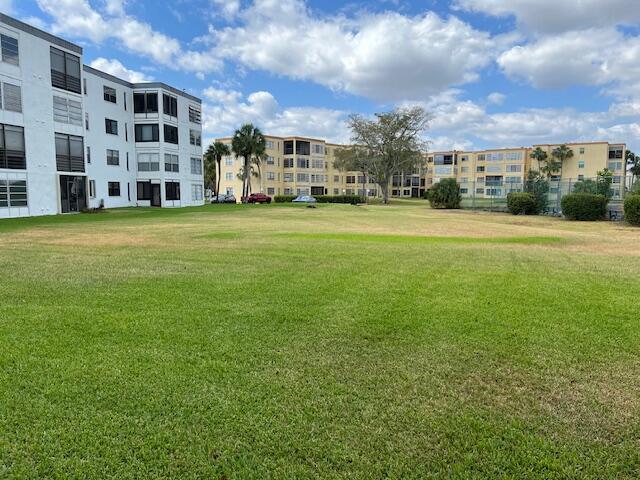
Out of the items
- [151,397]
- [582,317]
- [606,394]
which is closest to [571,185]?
[582,317]

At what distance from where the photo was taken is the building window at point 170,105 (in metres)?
44.8

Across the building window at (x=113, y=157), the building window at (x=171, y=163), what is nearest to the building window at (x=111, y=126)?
the building window at (x=113, y=157)

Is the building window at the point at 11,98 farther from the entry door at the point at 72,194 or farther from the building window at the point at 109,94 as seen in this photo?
the building window at the point at 109,94

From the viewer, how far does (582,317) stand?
259 inches

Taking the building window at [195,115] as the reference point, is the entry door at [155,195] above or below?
below

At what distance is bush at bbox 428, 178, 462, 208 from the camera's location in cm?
4631

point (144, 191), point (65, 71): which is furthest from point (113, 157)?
point (65, 71)

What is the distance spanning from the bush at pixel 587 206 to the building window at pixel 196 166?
36.7 metres

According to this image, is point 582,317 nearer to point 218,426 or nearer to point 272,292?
point 272,292

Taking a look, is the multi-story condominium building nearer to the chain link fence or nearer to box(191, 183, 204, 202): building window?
box(191, 183, 204, 202): building window

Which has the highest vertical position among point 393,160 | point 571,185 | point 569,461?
point 393,160

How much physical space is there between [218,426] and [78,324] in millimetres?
3370

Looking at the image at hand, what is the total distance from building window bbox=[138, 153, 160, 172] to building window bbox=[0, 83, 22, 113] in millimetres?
16590

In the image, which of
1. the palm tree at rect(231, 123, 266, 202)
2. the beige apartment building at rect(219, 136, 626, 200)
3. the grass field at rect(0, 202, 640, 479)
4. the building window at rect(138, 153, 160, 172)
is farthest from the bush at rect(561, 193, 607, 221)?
the beige apartment building at rect(219, 136, 626, 200)
